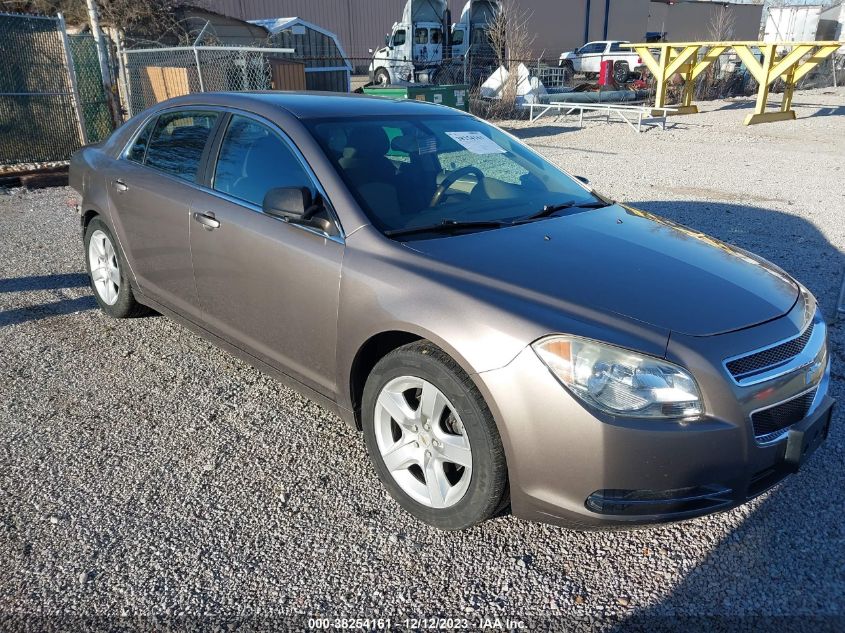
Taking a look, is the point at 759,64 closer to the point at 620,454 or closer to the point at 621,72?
the point at 621,72

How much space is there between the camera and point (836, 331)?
182 inches

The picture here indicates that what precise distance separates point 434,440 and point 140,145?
121 inches

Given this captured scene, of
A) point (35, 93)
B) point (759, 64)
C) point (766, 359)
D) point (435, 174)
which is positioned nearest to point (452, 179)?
point (435, 174)

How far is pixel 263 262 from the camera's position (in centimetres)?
326

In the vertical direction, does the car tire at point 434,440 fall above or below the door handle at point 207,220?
below

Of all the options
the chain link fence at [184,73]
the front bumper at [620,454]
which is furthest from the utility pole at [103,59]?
the front bumper at [620,454]

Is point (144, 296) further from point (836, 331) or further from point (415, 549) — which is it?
point (836, 331)

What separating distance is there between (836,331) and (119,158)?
508cm

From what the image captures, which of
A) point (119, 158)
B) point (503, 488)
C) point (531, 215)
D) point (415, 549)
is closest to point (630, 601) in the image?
point (503, 488)

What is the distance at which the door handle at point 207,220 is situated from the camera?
3526mm

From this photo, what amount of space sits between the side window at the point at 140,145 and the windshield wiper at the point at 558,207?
8.58ft

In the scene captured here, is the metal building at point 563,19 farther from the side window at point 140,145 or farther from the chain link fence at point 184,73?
the side window at point 140,145

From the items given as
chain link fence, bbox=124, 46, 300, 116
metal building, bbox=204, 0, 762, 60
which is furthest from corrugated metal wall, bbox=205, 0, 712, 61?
chain link fence, bbox=124, 46, 300, 116

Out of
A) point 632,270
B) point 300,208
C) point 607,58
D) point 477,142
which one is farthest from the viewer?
point 607,58
